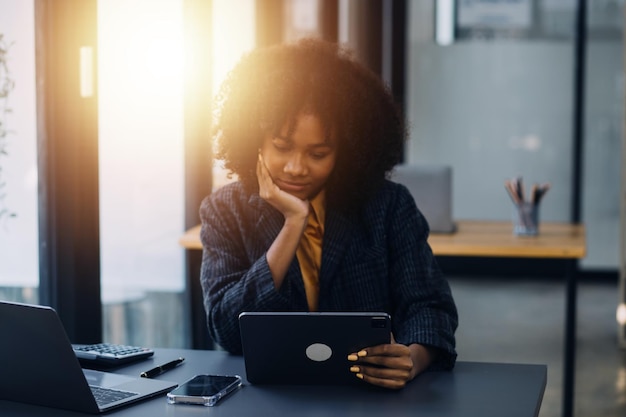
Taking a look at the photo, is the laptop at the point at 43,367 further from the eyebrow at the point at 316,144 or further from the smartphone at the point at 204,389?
the eyebrow at the point at 316,144

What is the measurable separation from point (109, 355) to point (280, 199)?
49cm

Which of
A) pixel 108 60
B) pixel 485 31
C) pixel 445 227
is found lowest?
pixel 445 227

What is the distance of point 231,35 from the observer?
4.05m

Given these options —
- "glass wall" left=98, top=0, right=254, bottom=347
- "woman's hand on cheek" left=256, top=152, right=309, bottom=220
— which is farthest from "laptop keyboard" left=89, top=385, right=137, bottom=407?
"glass wall" left=98, top=0, right=254, bottom=347

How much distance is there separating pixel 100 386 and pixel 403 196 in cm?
82

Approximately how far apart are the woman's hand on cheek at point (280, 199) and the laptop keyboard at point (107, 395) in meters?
0.59

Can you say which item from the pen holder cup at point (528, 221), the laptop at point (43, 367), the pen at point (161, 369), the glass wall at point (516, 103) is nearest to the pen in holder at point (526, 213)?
the pen holder cup at point (528, 221)

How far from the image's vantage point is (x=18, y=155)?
2322mm

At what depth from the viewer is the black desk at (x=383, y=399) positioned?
146 cm

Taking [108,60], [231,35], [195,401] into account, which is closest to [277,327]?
[195,401]

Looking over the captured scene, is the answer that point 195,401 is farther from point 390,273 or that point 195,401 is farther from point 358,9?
point 358,9

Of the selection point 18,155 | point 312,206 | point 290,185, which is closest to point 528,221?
point 312,206

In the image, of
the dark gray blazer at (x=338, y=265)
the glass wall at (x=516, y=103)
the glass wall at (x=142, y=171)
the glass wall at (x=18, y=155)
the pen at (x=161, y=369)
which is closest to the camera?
the pen at (x=161, y=369)

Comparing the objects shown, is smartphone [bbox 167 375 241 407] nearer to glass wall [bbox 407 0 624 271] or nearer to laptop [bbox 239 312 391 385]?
laptop [bbox 239 312 391 385]
